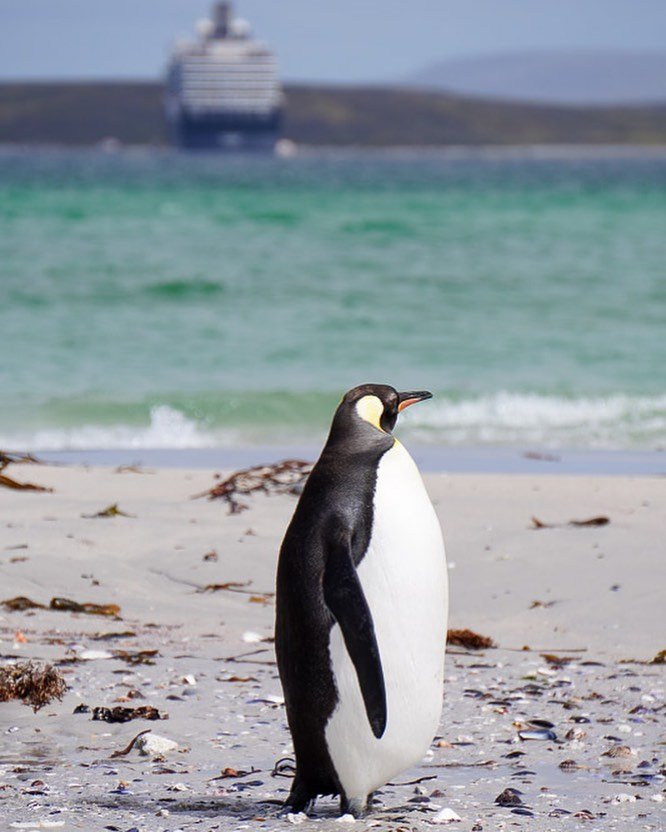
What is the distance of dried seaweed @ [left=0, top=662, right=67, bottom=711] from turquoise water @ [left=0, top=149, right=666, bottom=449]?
18.2 ft

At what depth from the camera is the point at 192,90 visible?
421ft

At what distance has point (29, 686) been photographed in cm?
386

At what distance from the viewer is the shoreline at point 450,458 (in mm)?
8133

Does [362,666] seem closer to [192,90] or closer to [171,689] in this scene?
[171,689]

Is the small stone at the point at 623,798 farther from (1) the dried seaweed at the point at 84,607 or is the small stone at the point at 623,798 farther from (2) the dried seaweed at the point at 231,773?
(1) the dried seaweed at the point at 84,607

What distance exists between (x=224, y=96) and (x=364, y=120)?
59.4ft

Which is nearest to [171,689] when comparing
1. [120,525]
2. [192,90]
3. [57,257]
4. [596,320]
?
[120,525]

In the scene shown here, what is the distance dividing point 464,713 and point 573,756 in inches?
16.4

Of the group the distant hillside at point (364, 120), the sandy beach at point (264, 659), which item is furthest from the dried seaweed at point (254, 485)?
the distant hillside at point (364, 120)

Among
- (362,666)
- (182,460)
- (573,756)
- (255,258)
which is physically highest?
(362,666)

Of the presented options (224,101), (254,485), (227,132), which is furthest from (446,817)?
(224,101)

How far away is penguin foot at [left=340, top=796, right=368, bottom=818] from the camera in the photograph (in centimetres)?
310

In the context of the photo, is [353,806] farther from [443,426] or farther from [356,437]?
[443,426]

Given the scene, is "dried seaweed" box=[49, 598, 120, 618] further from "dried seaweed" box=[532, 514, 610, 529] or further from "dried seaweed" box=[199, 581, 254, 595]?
"dried seaweed" box=[532, 514, 610, 529]
